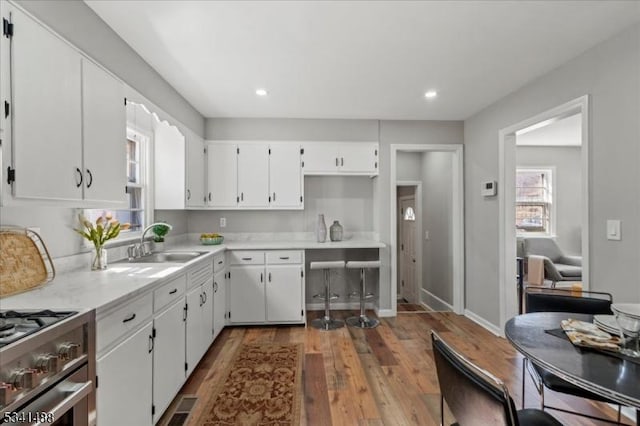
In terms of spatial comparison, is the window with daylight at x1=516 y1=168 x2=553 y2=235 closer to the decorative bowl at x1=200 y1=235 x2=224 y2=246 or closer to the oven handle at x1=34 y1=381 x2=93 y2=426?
the decorative bowl at x1=200 y1=235 x2=224 y2=246

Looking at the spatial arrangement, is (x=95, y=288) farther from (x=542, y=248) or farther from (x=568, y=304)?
(x=542, y=248)

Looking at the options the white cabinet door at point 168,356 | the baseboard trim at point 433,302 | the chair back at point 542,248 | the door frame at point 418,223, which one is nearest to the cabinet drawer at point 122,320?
the white cabinet door at point 168,356

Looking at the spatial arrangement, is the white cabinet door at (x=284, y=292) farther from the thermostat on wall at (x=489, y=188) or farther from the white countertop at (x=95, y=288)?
the thermostat on wall at (x=489, y=188)

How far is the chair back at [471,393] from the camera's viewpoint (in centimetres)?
93

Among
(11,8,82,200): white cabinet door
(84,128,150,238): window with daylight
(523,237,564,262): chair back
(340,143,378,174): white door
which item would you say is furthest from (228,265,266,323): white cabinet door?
(523,237,564,262): chair back

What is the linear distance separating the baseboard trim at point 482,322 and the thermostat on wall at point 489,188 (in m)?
1.47

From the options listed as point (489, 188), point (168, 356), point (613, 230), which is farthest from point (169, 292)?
point (489, 188)

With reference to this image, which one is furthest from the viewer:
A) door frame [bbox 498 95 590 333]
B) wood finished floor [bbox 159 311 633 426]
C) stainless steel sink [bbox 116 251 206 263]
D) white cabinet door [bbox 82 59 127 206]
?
door frame [bbox 498 95 590 333]

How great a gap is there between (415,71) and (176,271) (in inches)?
98.9

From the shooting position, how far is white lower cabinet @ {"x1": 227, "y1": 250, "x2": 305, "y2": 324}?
11.7ft

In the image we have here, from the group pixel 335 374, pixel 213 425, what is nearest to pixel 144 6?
pixel 213 425

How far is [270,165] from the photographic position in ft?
12.9

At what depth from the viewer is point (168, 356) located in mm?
2033

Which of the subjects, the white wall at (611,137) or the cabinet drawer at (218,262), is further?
the cabinet drawer at (218,262)
